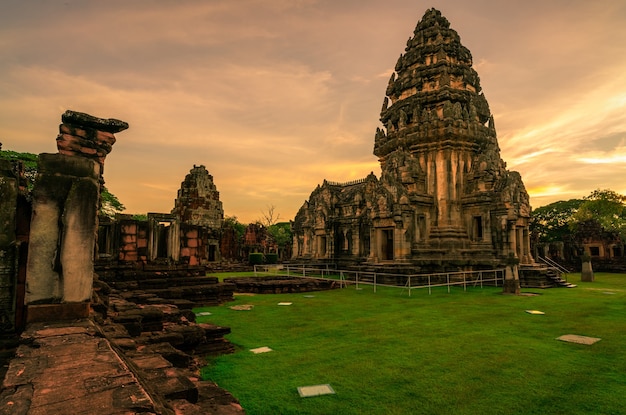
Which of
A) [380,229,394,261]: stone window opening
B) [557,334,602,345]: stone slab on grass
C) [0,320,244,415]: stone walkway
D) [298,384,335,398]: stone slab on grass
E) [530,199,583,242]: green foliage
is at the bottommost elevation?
[557,334,602,345]: stone slab on grass

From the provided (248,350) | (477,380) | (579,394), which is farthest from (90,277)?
(579,394)

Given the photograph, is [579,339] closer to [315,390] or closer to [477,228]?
[315,390]

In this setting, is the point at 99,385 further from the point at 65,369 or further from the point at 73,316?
the point at 73,316

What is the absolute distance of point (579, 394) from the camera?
4.03 meters

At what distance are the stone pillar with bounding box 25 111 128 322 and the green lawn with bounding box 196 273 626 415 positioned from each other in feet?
6.56

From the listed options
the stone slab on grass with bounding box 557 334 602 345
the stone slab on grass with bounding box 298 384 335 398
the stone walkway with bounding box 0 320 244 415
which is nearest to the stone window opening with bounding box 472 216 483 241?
the stone slab on grass with bounding box 557 334 602 345

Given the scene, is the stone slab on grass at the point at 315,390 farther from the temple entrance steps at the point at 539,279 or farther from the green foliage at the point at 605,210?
the green foliage at the point at 605,210

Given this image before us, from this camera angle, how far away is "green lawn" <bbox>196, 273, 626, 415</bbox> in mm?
3803

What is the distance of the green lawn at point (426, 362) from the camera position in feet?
12.5

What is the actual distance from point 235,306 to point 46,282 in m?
6.64

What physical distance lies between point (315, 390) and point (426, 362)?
192 centimetres

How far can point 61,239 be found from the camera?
177 inches

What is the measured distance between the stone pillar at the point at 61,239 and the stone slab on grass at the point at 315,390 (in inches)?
115

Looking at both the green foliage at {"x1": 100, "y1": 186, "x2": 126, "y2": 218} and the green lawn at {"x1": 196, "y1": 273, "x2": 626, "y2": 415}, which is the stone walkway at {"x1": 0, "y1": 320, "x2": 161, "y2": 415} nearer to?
the green lawn at {"x1": 196, "y1": 273, "x2": 626, "y2": 415}
